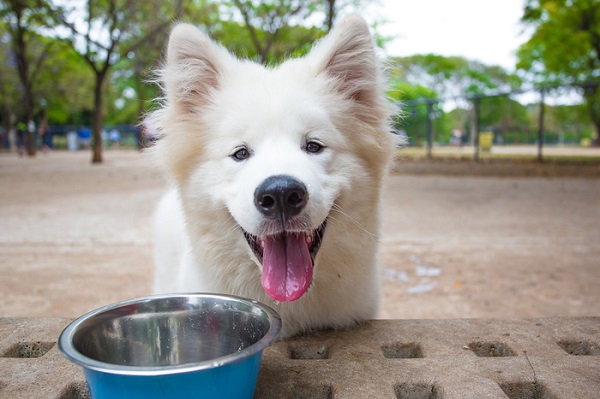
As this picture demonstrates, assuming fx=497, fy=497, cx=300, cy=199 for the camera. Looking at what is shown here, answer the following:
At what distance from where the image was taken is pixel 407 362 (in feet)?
6.72

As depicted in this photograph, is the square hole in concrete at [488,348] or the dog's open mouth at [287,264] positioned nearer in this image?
the dog's open mouth at [287,264]

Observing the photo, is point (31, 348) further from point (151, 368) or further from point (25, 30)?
point (25, 30)

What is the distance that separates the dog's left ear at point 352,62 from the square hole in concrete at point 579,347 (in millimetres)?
1459

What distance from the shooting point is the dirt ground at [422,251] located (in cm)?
441

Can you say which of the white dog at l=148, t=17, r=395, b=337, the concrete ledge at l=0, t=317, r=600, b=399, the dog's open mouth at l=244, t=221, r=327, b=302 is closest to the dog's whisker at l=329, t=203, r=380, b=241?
the white dog at l=148, t=17, r=395, b=337

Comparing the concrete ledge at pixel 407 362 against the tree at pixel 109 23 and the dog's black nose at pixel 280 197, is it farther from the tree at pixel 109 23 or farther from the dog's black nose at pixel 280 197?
the tree at pixel 109 23

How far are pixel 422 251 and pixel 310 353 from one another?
4087 mm

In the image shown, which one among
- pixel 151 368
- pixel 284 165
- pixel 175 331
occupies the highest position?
pixel 284 165

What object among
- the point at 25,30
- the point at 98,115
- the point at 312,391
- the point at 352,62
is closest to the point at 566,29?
the point at 98,115

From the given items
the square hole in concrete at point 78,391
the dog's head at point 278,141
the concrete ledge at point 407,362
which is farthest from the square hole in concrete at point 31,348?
the dog's head at point 278,141

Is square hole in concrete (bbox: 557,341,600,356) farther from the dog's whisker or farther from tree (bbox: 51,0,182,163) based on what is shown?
tree (bbox: 51,0,182,163)

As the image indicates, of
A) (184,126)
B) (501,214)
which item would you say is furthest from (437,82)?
(184,126)

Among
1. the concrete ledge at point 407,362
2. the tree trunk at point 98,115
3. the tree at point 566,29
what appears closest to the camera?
the concrete ledge at point 407,362

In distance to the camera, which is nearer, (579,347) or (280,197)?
(280,197)
